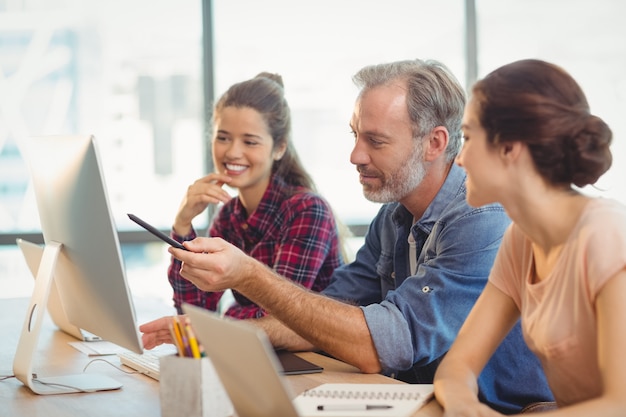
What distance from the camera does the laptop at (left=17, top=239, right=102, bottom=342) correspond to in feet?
7.43

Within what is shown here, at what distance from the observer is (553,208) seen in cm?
147

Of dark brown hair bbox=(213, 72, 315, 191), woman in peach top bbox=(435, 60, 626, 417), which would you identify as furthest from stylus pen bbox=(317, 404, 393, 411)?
dark brown hair bbox=(213, 72, 315, 191)

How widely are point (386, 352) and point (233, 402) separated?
64 centimetres

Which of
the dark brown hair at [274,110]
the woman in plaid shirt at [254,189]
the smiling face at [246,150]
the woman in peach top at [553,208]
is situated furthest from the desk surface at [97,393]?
the dark brown hair at [274,110]

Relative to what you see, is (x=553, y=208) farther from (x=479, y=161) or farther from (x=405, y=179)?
(x=405, y=179)

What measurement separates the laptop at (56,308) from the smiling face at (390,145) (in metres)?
0.82

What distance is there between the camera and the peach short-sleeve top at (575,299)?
4.47 ft

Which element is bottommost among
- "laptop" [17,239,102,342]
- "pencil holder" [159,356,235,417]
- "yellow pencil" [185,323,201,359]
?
"laptop" [17,239,102,342]

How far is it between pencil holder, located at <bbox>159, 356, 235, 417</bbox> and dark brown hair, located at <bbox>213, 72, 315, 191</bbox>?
5.41 ft

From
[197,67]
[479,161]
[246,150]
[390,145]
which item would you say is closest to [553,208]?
[479,161]

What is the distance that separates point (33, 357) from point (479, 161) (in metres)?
0.93

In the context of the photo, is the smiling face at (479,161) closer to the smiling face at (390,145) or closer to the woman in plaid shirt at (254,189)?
the smiling face at (390,145)

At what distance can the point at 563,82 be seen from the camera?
1434mm

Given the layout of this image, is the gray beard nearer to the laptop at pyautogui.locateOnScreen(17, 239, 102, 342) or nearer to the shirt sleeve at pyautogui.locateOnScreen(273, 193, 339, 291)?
the shirt sleeve at pyautogui.locateOnScreen(273, 193, 339, 291)
